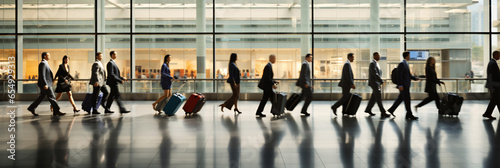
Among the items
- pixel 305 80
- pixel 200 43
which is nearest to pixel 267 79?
pixel 305 80

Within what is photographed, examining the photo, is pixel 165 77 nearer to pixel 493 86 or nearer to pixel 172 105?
pixel 172 105

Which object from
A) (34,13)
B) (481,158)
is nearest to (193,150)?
(481,158)

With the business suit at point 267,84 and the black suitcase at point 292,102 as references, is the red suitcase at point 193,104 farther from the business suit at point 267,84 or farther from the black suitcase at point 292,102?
the black suitcase at point 292,102

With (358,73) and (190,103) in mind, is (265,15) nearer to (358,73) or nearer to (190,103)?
(358,73)

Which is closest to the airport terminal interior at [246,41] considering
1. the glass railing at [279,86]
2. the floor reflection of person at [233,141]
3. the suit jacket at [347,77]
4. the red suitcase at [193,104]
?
the glass railing at [279,86]

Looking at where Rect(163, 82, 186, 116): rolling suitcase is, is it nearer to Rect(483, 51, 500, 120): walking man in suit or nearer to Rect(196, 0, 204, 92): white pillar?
Rect(196, 0, 204, 92): white pillar

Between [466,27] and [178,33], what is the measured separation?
1103 centimetres

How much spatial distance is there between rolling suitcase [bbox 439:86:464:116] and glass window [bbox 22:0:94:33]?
12.8 metres

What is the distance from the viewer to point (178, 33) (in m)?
16.5

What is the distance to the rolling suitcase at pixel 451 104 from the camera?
9.57 m

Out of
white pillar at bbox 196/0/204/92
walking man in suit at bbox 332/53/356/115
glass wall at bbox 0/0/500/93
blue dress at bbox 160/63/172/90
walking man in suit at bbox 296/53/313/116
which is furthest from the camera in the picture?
white pillar at bbox 196/0/204/92

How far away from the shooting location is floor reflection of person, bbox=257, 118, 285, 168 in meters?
4.64

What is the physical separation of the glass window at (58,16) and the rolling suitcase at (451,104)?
12846mm

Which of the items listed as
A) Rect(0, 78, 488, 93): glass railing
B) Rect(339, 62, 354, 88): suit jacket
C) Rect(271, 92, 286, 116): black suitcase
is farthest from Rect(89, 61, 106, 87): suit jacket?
Rect(339, 62, 354, 88): suit jacket
